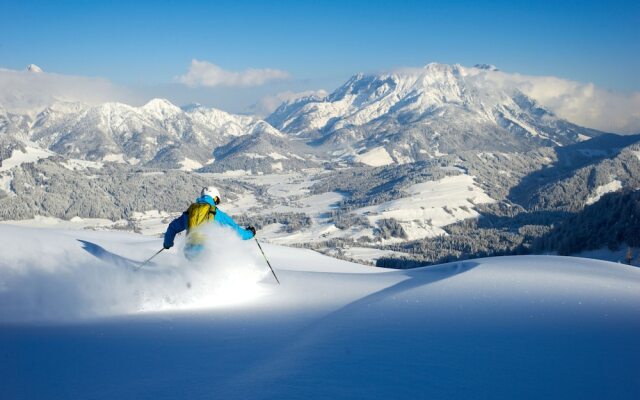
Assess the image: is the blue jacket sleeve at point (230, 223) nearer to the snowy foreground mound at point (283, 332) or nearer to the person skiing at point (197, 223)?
the person skiing at point (197, 223)

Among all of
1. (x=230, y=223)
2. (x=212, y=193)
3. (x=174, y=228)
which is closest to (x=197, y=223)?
(x=174, y=228)

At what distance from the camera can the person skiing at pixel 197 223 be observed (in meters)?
11.2

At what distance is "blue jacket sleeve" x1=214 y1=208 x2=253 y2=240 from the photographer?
11984mm

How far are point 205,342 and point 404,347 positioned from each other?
290 centimetres

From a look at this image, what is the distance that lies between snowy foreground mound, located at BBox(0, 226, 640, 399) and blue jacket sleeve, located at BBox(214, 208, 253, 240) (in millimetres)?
414

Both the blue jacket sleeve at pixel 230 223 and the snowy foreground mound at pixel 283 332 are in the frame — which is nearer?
the snowy foreground mound at pixel 283 332

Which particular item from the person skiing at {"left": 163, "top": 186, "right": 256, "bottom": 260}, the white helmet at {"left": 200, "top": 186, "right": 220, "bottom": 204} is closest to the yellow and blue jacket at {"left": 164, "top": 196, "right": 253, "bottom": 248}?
the person skiing at {"left": 163, "top": 186, "right": 256, "bottom": 260}

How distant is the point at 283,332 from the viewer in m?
7.37

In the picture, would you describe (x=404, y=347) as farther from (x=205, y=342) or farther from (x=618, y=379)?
(x=205, y=342)

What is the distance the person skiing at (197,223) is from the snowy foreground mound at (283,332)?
388 mm

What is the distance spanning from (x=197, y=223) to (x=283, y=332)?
519 cm

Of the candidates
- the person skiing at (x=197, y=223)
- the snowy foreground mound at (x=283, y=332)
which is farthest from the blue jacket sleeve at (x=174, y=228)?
the snowy foreground mound at (x=283, y=332)

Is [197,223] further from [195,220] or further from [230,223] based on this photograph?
[230,223]

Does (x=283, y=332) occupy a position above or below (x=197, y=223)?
below
